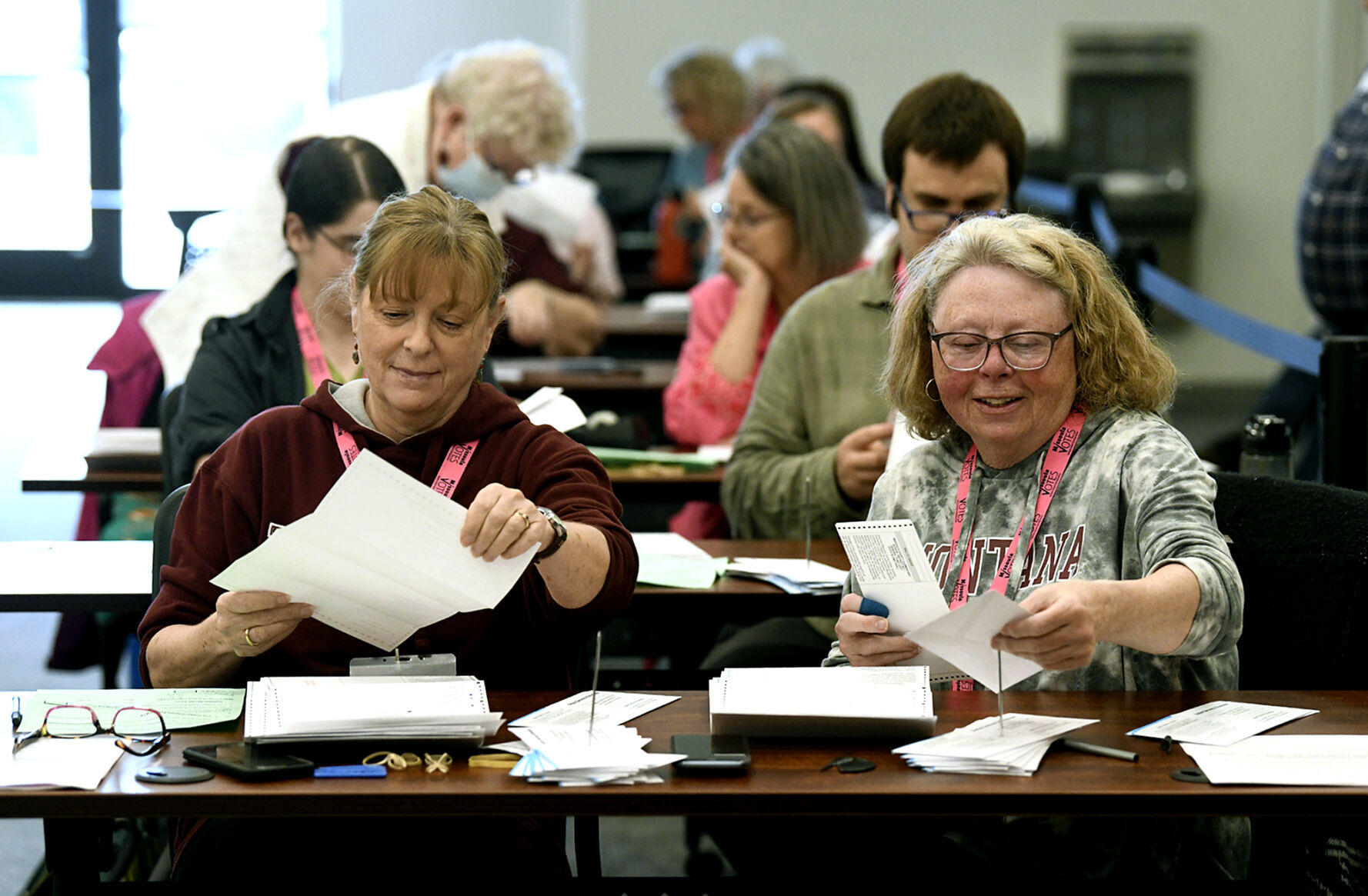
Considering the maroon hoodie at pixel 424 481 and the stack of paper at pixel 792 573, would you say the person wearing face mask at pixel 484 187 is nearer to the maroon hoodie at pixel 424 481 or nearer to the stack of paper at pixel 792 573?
the maroon hoodie at pixel 424 481

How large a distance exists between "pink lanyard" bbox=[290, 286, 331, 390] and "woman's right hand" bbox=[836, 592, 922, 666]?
58.7 inches

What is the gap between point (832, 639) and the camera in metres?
2.84

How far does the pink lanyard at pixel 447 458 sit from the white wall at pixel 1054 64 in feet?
30.4

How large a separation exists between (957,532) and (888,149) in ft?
4.35

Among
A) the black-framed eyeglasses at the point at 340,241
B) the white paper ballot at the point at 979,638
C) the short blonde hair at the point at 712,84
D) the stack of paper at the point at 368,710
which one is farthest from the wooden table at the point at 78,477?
the short blonde hair at the point at 712,84

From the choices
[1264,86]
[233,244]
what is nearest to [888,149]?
[233,244]


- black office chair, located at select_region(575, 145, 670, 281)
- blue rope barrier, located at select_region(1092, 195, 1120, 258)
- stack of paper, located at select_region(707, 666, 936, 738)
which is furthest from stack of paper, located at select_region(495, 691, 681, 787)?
black office chair, located at select_region(575, 145, 670, 281)

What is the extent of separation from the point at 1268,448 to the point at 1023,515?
1.33 metres

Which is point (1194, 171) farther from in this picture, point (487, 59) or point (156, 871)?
point (156, 871)

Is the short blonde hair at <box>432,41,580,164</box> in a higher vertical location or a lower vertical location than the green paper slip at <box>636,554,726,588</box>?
higher

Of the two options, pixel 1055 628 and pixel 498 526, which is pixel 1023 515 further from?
pixel 498 526

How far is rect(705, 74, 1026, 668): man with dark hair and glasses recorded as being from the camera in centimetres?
303

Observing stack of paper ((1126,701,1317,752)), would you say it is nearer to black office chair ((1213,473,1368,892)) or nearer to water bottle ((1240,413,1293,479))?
black office chair ((1213,473,1368,892))

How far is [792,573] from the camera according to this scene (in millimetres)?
2596
